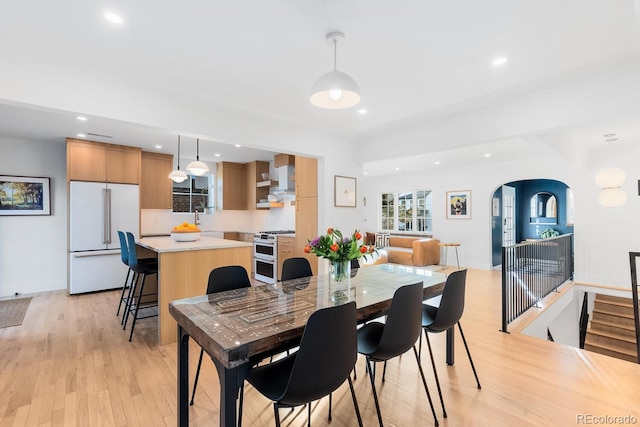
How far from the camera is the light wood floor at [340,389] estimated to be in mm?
2010

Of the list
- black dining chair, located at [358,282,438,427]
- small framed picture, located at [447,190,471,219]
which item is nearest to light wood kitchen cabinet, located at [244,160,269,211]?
small framed picture, located at [447,190,471,219]

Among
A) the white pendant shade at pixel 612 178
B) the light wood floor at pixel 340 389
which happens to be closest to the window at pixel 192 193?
the light wood floor at pixel 340 389

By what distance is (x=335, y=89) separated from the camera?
1.99 meters

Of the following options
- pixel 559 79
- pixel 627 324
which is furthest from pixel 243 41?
pixel 627 324

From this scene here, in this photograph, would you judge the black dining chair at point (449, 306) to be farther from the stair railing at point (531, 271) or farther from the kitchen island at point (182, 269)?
the kitchen island at point (182, 269)

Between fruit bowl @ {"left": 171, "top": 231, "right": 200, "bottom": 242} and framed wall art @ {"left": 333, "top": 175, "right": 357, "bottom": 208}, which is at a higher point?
framed wall art @ {"left": 333, "top": 175, "right": 357, "bottom": 208}

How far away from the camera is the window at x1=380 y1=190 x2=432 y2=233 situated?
28.5 ft

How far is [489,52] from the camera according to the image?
2346 millimetres

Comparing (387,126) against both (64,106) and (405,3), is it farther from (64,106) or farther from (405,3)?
(64,106)

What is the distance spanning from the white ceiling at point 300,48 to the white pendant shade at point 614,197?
2567 millimetres

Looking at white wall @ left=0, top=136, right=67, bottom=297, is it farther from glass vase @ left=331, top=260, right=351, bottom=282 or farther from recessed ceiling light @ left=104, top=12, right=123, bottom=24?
glass vase @ left=331, top=260, right=351, bottom=282

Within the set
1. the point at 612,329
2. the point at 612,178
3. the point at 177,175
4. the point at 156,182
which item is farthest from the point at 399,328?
the point at 612,329

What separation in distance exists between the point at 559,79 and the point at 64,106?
14.3 ft

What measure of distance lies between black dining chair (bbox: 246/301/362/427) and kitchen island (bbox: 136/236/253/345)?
2.03 meters
